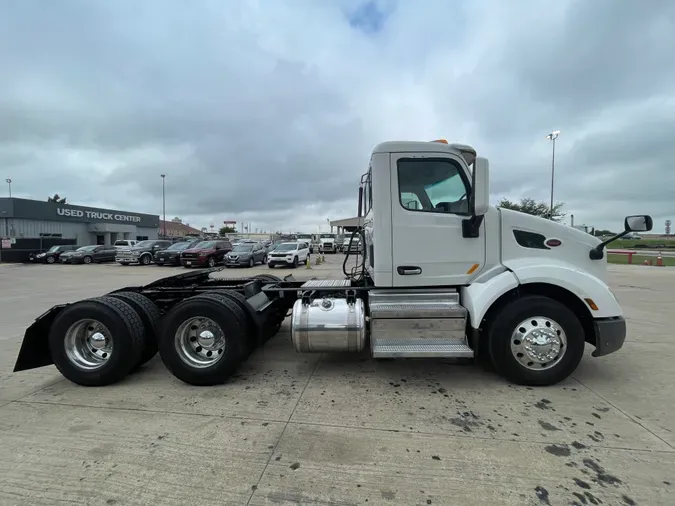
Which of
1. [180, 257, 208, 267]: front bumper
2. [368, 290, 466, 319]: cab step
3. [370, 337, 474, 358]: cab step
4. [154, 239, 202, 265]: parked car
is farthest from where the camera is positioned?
[154, 239, 202, 265]: parked car

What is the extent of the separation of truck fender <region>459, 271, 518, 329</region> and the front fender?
119mm

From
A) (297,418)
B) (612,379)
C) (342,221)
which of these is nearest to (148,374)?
(297,418)

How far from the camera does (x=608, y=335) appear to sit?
377cm

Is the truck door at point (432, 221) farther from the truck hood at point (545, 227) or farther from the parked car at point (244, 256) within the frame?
the parked car at point (244, 256)

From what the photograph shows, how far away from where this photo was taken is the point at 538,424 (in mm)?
3078

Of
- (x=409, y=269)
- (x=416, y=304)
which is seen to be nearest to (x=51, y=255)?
(x=409, y=269)

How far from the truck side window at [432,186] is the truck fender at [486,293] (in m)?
0.85

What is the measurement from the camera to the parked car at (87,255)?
86.2 ft

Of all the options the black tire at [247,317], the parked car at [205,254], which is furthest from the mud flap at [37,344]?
the parked car at [205,254]

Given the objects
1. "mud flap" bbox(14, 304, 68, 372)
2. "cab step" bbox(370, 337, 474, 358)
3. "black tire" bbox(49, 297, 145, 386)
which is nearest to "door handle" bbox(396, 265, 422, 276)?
"cab step" bbox(370, 337, 474, 358)

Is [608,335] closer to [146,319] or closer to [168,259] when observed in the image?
[146,319]

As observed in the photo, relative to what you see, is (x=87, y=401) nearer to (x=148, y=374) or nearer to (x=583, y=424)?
(x=148, y=374)

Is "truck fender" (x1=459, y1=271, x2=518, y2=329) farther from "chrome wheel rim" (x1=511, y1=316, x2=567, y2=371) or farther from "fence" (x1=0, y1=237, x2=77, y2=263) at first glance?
"fence" (x1=0, y1=237, x2=77, y2=263)

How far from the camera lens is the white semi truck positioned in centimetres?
379
